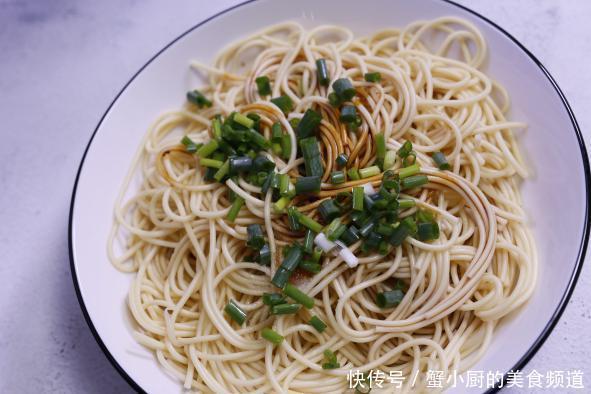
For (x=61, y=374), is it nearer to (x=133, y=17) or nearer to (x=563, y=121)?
(x=133, y=17)

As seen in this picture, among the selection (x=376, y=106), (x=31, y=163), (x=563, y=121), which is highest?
(x=563, y=121)

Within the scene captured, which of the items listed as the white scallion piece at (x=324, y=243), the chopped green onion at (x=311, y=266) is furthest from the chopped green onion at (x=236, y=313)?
the white scallion piece at (x=324, y=243)

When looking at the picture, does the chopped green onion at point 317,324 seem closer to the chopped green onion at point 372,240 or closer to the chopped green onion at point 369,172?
the chopped green onion at point 372,240

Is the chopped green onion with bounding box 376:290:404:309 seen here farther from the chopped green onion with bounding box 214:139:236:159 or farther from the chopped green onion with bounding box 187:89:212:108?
the chopped green onion with bounding box 187:89:212:108

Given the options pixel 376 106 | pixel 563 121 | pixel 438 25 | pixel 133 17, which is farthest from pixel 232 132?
pixel 133 17

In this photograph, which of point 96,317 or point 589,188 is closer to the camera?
point 589,188

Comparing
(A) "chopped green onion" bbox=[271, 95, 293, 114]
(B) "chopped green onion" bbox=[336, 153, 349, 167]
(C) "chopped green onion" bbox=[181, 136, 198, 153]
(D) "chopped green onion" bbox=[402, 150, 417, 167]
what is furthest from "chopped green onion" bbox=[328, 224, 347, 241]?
(C) "chopped green onion" bbox=[181, 136, 198, 153]
